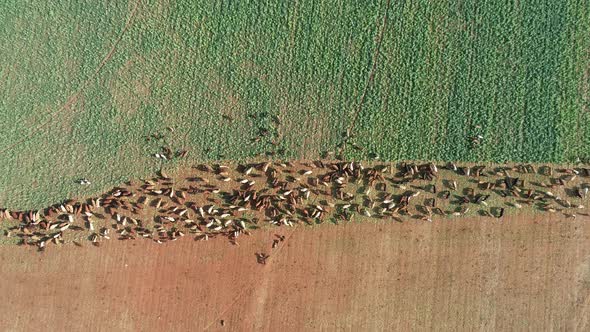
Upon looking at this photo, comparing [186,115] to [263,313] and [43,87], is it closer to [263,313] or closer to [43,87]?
[43,87]

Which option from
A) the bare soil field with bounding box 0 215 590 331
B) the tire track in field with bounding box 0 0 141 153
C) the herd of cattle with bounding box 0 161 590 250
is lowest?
the bare soil field with bounding box 0 215 590 331

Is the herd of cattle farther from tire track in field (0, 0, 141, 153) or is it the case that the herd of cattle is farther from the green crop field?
tire track in field (0, 0, 141, 153)

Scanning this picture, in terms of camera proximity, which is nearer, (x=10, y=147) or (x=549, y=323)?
(x=549, y=323)

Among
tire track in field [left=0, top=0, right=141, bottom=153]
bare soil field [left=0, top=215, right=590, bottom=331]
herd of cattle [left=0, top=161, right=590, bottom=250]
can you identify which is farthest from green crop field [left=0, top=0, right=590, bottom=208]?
bare soil field [left=0, top=215, right=590, bottom=331]

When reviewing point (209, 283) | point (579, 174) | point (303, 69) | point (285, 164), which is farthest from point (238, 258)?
point (579, 174)

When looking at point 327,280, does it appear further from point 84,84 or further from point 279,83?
point 84,84

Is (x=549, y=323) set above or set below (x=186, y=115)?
below
